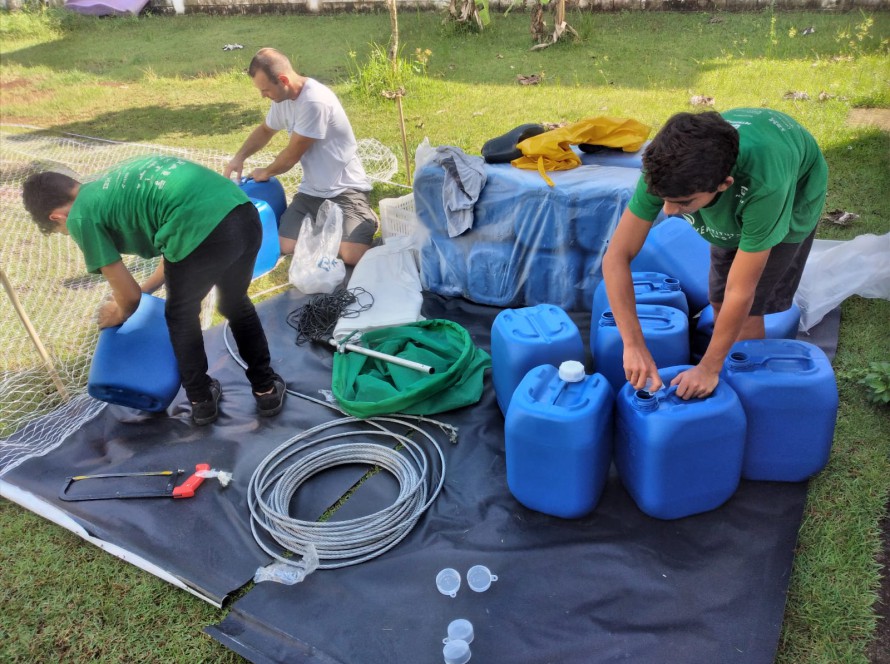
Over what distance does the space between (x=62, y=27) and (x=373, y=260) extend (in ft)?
23.1

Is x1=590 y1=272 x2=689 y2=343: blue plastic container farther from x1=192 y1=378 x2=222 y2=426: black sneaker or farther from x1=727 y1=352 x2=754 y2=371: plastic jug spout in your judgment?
x1=192 y1=378 x2=222 y2=426: black sneaker

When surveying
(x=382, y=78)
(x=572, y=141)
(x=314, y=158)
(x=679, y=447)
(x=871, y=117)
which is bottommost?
(x=679, y=447)

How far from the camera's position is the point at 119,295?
2621mm

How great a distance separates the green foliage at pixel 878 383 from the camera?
8.79 feet

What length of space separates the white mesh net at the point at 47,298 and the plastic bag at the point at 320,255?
57 cm

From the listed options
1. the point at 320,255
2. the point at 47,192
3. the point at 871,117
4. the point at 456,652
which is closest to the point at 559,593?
the point at 456,652

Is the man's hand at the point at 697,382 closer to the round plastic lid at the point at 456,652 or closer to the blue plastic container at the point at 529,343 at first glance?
the blue plastic container at the point at 529,343

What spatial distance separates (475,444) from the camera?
9.12 feet

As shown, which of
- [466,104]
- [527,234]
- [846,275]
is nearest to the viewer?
[846,275]

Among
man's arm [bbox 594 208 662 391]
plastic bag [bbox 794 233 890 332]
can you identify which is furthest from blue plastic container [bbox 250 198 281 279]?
plastic bag [bbox 794 233 890 332]

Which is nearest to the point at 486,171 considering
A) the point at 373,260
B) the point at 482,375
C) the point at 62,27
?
the point at 373,260

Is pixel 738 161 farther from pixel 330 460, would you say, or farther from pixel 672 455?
pixel 330 460

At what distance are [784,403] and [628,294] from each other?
67cm

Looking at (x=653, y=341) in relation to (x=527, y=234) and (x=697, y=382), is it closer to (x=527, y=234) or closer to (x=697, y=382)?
(x=697, y=382)
